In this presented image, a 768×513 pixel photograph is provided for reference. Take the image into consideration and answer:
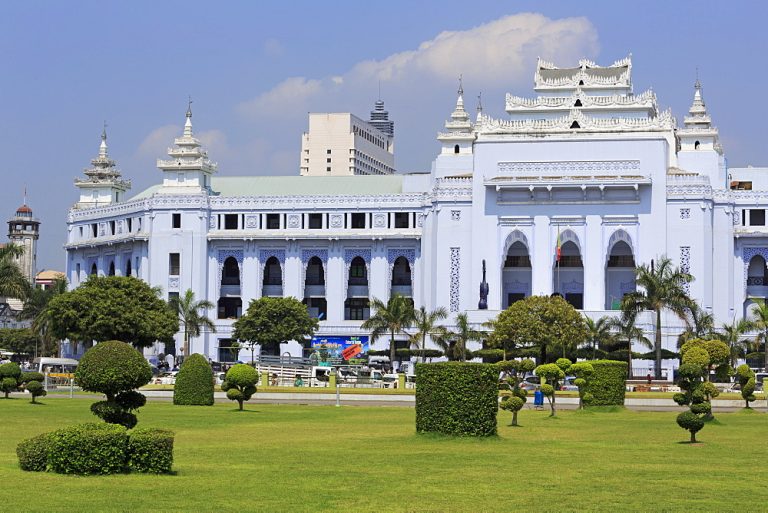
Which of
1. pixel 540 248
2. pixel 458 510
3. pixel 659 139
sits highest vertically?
pixel 659 139

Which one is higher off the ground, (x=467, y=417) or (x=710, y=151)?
(x=710, y=151)

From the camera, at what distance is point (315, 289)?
111062 millimetres

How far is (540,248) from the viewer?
99438 mm

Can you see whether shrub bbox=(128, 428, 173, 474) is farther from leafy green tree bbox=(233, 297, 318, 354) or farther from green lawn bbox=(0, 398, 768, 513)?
leafy green tree bbox=(233, 297, 318, 354)

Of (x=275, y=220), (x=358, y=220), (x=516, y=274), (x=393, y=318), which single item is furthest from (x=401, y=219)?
(x=393, y=318)

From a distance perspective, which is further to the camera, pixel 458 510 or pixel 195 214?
pixel 195 214

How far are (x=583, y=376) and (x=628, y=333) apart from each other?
35.3 meters

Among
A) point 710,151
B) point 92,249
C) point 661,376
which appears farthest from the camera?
point 92,249

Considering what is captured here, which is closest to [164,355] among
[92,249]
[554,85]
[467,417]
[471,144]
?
[92,249]

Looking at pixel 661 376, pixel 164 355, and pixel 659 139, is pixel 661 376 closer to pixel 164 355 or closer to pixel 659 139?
pixel 659 139

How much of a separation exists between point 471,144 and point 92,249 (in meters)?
34.3

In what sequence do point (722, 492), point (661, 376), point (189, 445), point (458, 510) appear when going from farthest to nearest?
point (661, 376)
point (189, 445)
point (722, 492)
point (458, 510)

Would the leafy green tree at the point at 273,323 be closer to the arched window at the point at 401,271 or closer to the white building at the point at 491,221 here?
the white building at the point at 491,221

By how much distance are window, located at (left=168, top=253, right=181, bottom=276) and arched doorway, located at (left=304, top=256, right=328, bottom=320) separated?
999 cm
